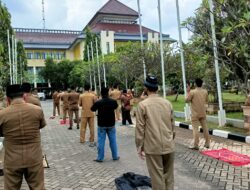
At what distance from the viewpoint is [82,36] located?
180 feet

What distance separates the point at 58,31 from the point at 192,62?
4631 cm

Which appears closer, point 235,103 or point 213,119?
point 213,119

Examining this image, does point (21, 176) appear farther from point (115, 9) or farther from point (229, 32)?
point (115, 9)

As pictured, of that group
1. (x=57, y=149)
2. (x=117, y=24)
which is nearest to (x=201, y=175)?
(x=57, y=149)

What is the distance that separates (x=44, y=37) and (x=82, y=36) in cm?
1167

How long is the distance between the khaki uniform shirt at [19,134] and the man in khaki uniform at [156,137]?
4.64 ft

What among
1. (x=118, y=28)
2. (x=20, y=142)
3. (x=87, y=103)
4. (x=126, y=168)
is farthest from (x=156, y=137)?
(x=118, y=28)

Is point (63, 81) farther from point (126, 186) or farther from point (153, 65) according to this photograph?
point (126, 186)

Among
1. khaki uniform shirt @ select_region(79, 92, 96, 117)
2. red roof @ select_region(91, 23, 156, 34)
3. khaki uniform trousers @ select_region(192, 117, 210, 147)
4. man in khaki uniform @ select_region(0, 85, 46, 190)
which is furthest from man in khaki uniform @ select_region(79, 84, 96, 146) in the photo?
red roof @ select_region(91, 23, 156, 34)

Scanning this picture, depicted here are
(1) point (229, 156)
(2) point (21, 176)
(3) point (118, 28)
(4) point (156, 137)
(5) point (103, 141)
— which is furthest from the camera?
(3) point (118, 28)

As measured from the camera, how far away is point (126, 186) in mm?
5738

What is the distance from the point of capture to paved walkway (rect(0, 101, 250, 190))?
630 centimetres

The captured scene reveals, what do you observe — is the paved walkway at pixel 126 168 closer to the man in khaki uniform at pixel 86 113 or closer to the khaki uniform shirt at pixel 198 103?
the man in khaki uniform at pixel 86 113

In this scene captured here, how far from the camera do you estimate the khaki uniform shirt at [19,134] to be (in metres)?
4.56
